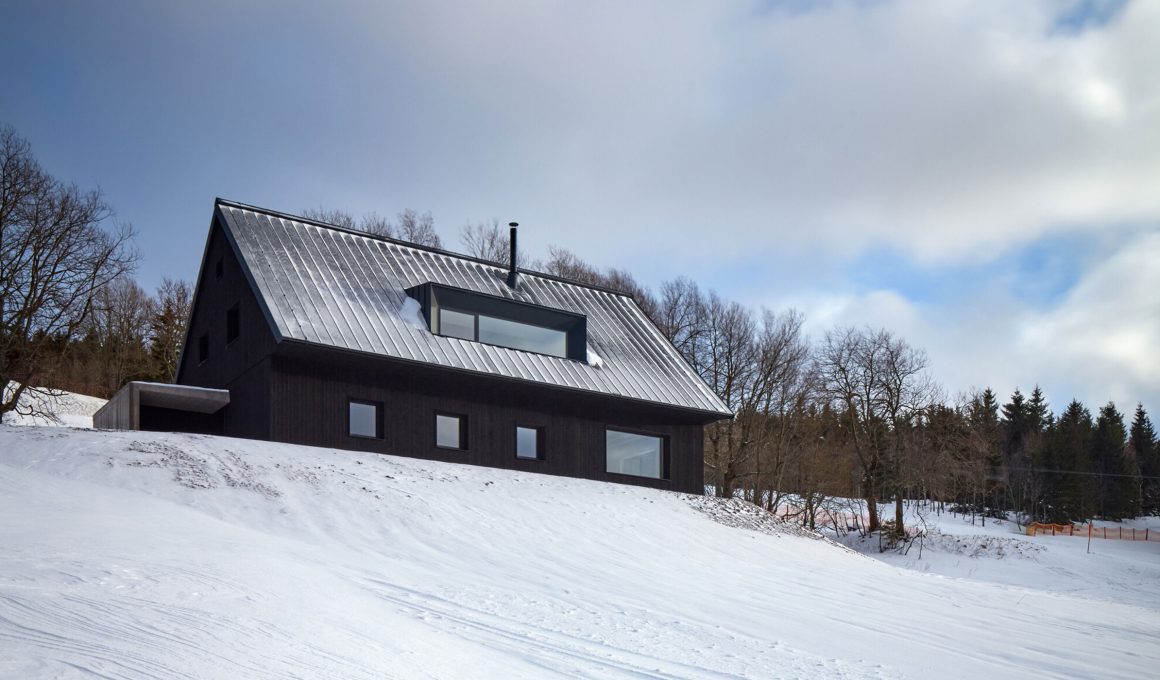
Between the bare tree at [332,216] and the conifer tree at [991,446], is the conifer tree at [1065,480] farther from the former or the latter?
the bare tree at [332,216]

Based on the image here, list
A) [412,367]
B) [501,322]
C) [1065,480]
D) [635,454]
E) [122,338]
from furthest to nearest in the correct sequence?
[1065,480] → [122,338] → [635,454] → [501,322] → [412,367]

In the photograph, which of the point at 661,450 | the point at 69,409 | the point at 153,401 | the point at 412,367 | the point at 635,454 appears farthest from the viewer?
the point at 69,409

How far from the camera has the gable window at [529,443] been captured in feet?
72.3

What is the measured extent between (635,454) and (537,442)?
2.88 meters

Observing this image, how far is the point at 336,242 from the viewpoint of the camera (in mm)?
22812

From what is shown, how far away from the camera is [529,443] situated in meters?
22.3

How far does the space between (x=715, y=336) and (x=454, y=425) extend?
20.7 metres

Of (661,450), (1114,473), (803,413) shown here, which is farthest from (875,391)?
(1114,473)

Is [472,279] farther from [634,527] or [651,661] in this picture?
[651,661]

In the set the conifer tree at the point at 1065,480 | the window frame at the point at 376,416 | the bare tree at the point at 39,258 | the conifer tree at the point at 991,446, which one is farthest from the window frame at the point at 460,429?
the conifer tree at the point at 1065,480

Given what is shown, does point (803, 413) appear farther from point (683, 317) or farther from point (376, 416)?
point (376, 416)

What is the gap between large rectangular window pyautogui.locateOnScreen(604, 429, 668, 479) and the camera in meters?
23.5

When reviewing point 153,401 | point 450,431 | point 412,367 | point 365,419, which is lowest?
point 450,431

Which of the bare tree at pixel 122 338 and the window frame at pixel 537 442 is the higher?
the bare tree at pixel 122 338
